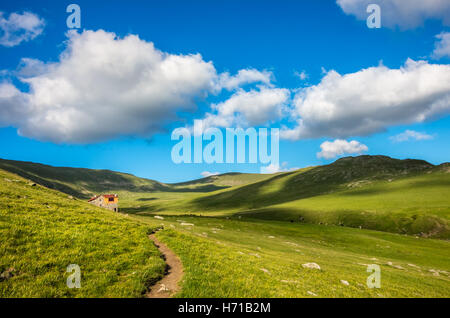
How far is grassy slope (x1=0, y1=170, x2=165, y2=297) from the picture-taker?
11.6 meters

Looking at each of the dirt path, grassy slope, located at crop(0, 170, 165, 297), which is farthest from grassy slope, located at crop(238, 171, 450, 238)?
grassy slope, located at crop(0, 170, 165, 297)

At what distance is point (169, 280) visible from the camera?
14578 millimetres

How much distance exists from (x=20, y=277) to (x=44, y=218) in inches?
384

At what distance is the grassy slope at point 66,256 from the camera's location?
457 inches

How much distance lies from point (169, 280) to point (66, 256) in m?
6.60

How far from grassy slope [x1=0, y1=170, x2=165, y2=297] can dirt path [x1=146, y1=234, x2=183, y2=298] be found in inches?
24.7

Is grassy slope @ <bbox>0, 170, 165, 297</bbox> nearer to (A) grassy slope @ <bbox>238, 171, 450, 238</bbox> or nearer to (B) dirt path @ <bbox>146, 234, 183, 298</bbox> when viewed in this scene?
(B) dirt path @ <bbox>146, 234, 183, 298</bbox>

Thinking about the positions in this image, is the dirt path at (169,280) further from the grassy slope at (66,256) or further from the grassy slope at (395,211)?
the grassy slope at (395,211)

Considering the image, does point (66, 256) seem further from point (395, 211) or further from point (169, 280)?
point (395, 211)

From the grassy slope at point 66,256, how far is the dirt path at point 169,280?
63cm

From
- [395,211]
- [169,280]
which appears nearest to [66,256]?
[169,280]
